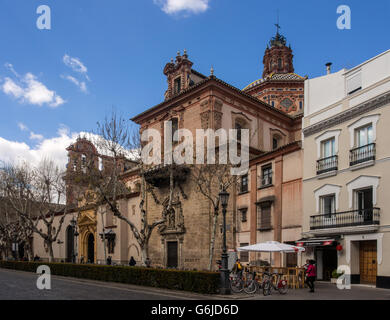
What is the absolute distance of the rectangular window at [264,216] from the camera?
29.3 metres

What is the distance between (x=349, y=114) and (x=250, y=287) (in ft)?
38.0

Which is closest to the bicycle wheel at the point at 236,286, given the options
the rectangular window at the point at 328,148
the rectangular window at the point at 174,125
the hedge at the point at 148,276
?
the hedge at the point at 148,276

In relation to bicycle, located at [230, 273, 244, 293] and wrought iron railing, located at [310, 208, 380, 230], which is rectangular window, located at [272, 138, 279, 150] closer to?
wrought iron railing, located at [310, 208, 380, 230]

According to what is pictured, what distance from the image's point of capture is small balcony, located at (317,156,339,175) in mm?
24438

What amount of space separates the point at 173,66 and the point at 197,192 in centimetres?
1317

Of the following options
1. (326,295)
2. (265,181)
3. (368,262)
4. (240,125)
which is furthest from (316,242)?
(240,125)

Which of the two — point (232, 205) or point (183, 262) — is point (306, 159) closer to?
point (232, 205)

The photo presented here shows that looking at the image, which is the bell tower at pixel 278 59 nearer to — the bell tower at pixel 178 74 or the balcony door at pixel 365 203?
the bell tower at pixel 178 74

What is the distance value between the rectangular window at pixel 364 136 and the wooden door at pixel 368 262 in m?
5.30

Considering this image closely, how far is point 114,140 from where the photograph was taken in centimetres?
2645

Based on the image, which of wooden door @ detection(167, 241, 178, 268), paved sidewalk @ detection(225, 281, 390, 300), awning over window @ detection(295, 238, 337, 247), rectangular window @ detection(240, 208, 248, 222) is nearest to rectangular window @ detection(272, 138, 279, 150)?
rectangular window @ detection(240, 208, 248, 222)

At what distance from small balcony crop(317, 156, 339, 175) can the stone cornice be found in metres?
1.97

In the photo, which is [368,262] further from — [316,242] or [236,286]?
[236,286]
